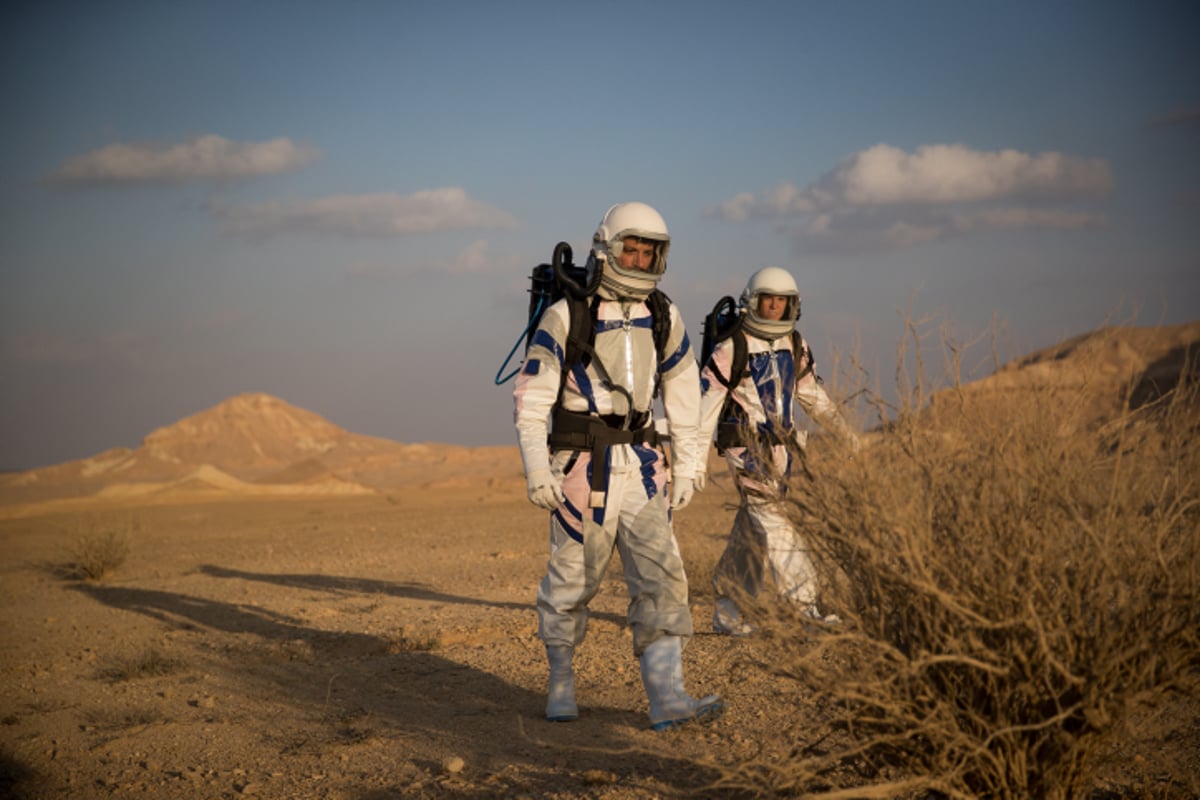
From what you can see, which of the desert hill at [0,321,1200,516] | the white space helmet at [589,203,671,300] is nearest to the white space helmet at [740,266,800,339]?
the white space helmet at [589,203,671,300]

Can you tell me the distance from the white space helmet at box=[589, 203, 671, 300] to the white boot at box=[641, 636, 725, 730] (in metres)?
1.84

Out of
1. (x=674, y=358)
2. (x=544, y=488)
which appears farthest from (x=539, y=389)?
(x=674, y=358)

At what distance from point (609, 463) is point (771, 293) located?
247 centimetres

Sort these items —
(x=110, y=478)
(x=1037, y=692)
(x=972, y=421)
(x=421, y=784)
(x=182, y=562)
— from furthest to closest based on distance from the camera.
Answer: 1. (x=110, y=478)
2. (x=182, y=562)
3. (x=421, y=784)
4. (x=972, y=421)
5. (x=1037, y=692)

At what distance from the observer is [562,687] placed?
18.4 ft

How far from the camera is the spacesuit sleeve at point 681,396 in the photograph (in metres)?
5.79

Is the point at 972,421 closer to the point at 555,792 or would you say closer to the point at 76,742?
the point at 555,792

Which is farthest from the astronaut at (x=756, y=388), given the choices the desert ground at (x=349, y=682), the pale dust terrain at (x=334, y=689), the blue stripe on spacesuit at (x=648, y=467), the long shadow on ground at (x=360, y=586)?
the long shadow on ground at (x=360, y=586)

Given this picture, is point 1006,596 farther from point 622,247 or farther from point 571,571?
point 622,247

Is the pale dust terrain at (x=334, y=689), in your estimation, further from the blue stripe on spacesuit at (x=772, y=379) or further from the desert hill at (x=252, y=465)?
the desert hill at (x=252, y=465)

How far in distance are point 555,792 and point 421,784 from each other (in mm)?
686

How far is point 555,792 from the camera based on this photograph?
441 cm

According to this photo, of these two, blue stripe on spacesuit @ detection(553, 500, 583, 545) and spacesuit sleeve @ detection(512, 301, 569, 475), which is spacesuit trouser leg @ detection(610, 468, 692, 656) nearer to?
blue stripe on spacesuit @ detection(553, 500, 583, 545)

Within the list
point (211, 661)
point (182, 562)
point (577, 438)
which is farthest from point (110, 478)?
point (577, 438)
